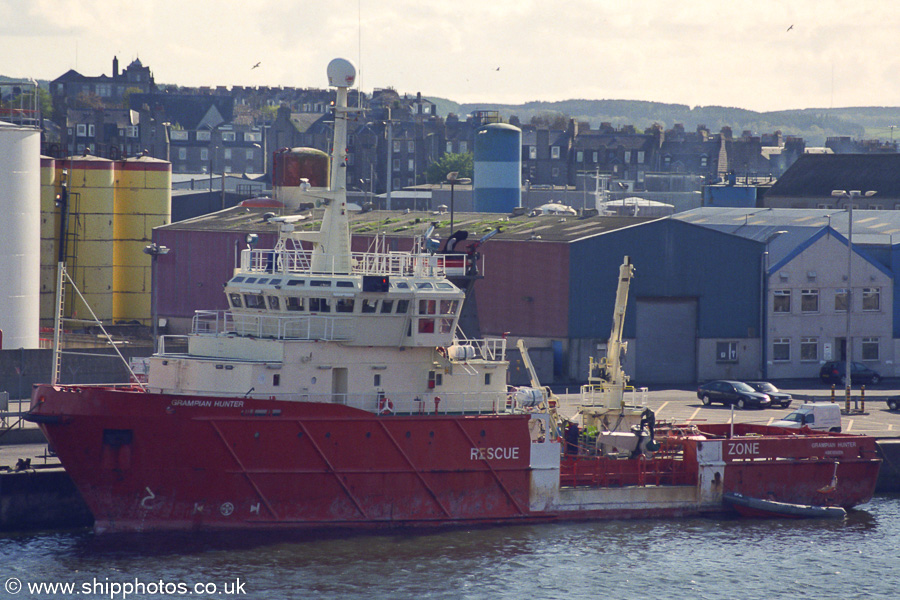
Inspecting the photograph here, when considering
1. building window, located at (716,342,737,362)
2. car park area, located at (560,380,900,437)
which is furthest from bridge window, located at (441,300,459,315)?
building window, located at (716,342,737,362)

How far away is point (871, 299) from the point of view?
6388 centimetres

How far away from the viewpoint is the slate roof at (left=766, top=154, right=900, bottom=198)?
103875mm

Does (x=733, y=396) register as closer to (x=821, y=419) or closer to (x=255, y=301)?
(x=821, y=419)

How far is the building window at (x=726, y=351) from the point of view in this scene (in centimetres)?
6097

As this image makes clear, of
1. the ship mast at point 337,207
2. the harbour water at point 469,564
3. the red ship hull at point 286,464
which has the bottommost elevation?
the harbour water at point 469,564

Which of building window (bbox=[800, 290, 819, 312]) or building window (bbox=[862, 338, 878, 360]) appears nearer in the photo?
building window (bbox=[800, 290, 819, 312])

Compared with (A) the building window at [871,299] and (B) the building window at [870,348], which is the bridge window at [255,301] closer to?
(A) the building window at [871,299]

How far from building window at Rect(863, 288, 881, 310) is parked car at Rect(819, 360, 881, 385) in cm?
374

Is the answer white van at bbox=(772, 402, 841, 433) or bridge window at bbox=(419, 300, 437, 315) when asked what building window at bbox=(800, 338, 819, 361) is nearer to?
white van at bbox=(772, 402, 841, 433)

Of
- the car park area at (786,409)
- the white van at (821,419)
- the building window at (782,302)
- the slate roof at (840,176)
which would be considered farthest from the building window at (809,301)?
the slate roof at (840,176)

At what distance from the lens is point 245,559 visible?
31.0m

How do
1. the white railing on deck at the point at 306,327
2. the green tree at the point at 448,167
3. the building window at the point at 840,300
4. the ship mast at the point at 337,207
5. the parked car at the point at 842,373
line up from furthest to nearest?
the green tree at the point at 448,167, the building window at the point at 840,300, the parked car at the point at 842,373, the ship mast at the point at 337,207, the white railing on deck at the point at 306,327

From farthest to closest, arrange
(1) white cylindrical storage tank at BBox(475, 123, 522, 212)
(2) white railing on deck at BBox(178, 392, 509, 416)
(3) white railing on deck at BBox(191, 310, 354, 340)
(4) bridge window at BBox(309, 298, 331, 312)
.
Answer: (1) white cylindrical storage tank at BBox(475, 123, 522, 212)
(4) bridge window at BBox(309, 298, 331, 312)
(3) white railing on deck at BBox(191, 310, 354, 340)
(2) white railing on deck at BBox(178, 392, 509, 416)

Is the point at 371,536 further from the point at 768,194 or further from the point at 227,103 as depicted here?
the point at 227,103
